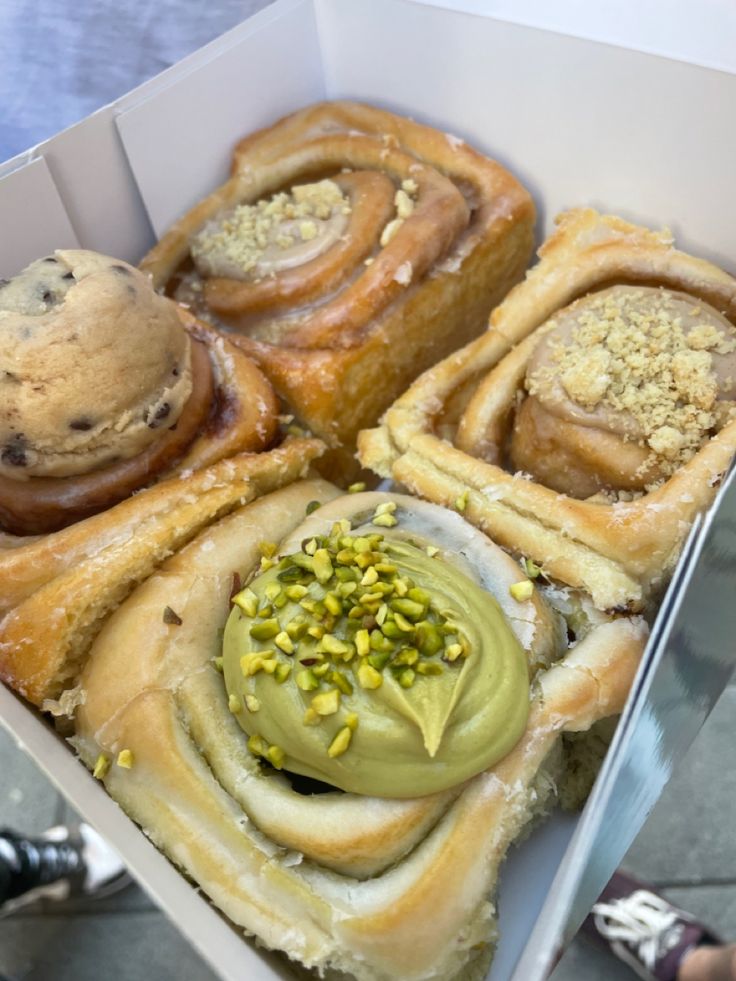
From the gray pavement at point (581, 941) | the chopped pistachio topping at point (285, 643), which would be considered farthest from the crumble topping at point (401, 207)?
the gray pavement at point (581, 941)

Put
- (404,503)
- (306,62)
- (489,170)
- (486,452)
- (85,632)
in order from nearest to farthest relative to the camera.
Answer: (85,632), (404,503), (486,452), (489,170), (306,62)

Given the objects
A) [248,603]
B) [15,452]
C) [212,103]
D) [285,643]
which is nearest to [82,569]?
[15,452]

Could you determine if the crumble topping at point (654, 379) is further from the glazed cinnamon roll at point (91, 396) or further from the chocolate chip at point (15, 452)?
the chocolate chip at point (15, 452)

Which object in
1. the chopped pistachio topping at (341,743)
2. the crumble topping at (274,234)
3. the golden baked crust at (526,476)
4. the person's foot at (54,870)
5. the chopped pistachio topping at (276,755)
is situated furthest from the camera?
the person's foot at (54,870)

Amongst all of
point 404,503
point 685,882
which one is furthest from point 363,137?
point 685,882

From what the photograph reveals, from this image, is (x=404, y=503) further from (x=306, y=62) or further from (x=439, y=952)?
(x=306, y=62)
